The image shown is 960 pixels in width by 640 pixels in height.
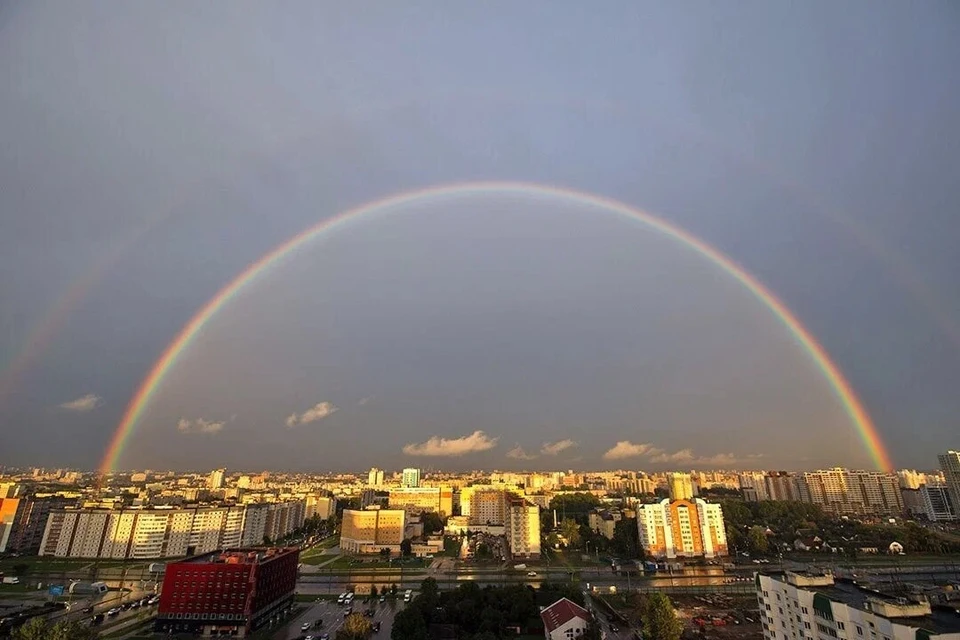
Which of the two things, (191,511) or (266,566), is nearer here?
(266,566)

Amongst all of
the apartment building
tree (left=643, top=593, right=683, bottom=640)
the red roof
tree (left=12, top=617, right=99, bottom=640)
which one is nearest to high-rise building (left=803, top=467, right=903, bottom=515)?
the apartment building

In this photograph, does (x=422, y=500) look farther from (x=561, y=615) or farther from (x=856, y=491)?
(x=856, y=491)

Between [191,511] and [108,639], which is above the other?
[191,511]

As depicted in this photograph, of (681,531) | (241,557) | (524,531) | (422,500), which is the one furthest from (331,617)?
(422,500)

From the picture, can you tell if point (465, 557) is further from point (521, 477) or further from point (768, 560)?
point (521, 477)

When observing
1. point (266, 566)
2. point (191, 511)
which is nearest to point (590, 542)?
point (266, 566)

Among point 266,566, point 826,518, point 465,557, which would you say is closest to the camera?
point 266,566
